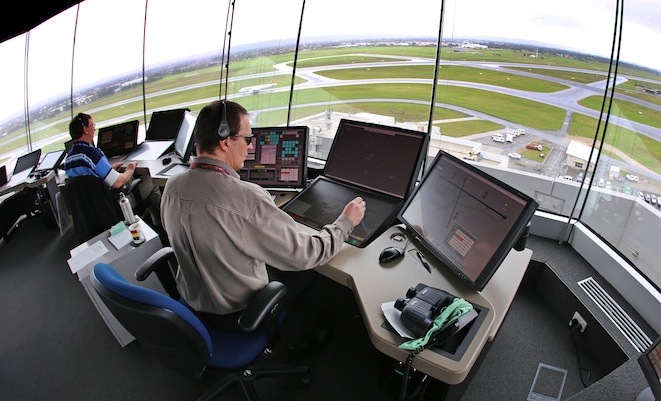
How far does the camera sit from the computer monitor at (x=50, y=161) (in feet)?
11.5

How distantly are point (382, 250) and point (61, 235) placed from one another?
352 cm

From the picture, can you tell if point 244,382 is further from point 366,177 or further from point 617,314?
point 617,314

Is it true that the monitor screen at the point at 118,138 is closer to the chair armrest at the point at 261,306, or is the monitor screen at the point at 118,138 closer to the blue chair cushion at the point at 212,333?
the blue chair cushion at the point at 212,333

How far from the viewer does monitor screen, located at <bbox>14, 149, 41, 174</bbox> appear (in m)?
3.58

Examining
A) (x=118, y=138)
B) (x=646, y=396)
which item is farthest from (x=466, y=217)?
(x=118, y=138)

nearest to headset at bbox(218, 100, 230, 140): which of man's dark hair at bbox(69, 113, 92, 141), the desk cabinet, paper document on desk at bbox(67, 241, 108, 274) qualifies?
the desk cabinet

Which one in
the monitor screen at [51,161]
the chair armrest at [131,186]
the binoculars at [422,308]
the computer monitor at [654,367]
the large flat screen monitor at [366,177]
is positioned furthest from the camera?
the monitor screen at [51,161]

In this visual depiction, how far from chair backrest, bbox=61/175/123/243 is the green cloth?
2374 mm

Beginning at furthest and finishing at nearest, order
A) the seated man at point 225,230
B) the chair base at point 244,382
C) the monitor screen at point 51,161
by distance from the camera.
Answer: the monitor screen at point 51,161 < the chair base at point 244,382 < the seated man at point 225,230

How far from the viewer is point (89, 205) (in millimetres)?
2520

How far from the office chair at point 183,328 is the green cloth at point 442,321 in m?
0.57

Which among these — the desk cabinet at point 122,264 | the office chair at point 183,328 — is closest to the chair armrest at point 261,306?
the office chair at point 183,328

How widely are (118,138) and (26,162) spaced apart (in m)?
1.02

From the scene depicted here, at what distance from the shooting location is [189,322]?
3.99 ft
